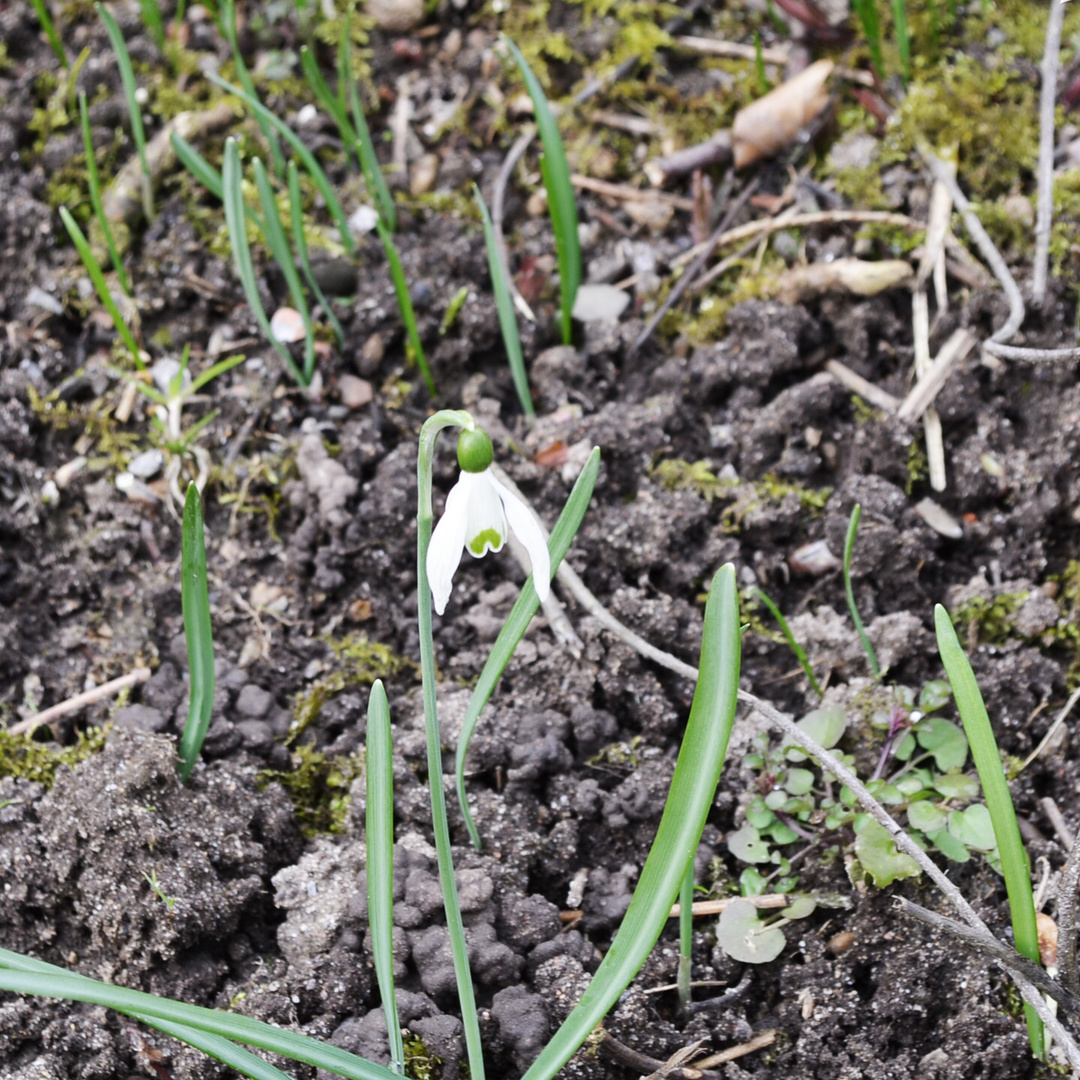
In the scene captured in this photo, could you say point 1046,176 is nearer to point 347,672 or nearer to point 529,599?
point 529,599

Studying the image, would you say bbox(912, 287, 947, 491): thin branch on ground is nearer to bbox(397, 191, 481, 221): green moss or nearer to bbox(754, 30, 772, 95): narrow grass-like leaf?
bbox(754, 30, 772, 95): narrow grass-like leaf

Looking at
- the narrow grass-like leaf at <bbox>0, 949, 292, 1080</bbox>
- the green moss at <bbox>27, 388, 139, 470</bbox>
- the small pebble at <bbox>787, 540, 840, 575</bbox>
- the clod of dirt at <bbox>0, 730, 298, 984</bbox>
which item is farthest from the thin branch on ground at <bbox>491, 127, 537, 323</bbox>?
the narrow grass-like leaf at <bbox>0, 949, 292, 1080</bbox>

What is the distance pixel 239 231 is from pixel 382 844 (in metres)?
1.51

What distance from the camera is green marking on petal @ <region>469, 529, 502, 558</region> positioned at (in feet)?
3.43

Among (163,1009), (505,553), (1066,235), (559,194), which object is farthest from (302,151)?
(163,1009)

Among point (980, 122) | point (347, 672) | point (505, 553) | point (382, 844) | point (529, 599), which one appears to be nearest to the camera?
point (382, 844)

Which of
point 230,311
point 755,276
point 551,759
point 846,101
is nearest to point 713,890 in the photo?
point 551,759

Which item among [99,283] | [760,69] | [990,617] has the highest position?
[760,69]

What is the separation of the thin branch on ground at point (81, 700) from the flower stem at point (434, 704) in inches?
40.3

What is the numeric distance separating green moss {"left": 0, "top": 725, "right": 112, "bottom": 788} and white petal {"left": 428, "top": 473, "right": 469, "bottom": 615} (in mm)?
1095

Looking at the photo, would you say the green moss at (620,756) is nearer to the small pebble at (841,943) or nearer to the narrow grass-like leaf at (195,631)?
the small pebble at (841,943)

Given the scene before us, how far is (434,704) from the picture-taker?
3.68 feet

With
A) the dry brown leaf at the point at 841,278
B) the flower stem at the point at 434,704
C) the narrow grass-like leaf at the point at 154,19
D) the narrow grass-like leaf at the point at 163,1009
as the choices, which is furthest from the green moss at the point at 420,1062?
the narrow grass-like leaf at the point at 154,19

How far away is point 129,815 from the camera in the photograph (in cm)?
161
